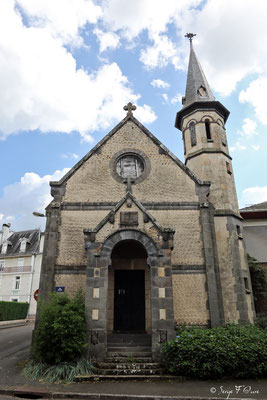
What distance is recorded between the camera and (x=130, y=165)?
14.8m

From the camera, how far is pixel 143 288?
43.4 ft

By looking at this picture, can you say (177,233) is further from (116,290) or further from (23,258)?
(23,258)

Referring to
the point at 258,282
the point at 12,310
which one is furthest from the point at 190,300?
the point at 12,310

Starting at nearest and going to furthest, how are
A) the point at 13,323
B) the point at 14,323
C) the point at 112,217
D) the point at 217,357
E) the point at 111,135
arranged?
1. the point at 217,357
2. the point at 112,217
3. the point at 111,135
4. the point at 13,323
5. the point at 14,323

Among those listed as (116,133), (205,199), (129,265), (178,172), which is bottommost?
(129,265)

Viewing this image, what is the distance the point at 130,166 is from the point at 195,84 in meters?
8.26

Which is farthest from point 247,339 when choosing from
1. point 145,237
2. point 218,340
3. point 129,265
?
point 129,265

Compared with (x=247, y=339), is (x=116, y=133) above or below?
above

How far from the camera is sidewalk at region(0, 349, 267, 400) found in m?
7.28

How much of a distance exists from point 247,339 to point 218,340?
0.98m

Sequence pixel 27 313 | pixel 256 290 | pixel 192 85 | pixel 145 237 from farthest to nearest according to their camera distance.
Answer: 1. pixel 27 313
2. pixel 192 85
3. pixel 256 290
4. pixel 145 237

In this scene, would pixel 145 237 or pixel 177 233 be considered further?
pixel 177 233

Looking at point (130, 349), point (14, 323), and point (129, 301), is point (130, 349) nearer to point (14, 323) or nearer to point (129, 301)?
point (129, 301)

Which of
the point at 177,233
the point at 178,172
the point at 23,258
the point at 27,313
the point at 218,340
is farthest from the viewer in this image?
the point at 23,258
